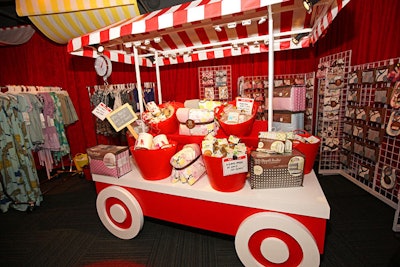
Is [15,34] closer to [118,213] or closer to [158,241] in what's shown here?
[118,213]

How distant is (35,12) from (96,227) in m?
3.13

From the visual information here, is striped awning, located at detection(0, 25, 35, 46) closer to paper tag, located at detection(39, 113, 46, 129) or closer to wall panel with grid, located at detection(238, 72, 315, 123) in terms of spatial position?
paper tag, located at detection(39, 113, 46, 129)

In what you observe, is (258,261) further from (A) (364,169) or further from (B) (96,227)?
(A) (364,169)

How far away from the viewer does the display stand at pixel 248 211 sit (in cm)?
118

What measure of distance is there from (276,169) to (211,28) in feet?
5.29

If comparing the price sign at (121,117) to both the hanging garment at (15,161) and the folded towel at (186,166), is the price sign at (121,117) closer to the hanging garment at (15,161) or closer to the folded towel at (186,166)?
the folded towel at (186,166)

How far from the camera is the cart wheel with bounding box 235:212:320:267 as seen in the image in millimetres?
1171

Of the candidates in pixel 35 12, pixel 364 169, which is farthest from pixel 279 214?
pixel 35 12

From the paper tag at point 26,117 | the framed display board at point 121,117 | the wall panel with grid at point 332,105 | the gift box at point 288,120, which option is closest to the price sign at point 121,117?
the framed display board at point 121,117

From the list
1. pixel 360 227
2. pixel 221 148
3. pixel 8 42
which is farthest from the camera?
pixel 8 42

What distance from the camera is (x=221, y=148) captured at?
133cm

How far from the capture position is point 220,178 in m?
1.31

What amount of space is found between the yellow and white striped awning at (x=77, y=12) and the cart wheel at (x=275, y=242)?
118 inches

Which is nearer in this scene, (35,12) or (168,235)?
(168,235)
